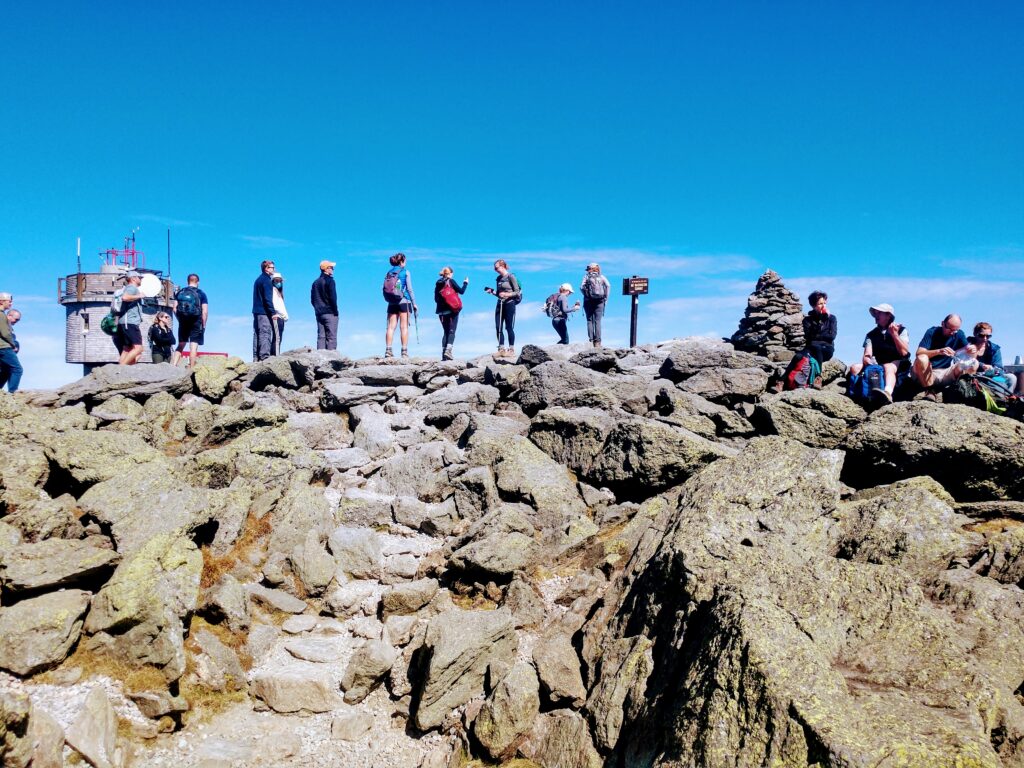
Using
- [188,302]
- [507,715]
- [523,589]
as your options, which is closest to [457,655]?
[507,715]

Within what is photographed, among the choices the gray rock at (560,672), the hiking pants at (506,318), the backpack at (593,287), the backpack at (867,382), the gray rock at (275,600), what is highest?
the backpack at (593,287)

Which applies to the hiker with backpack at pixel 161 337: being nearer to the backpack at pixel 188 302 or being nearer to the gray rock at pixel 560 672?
the backpack at pixel 188 302

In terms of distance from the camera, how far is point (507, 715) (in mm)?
10031

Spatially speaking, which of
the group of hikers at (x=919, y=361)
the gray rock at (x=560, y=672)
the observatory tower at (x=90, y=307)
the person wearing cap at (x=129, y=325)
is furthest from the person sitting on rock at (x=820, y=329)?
the observatory tower at (x=90, y=307)

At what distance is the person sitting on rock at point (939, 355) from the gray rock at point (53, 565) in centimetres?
1915

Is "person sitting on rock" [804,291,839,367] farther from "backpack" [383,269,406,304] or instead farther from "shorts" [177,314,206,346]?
"shorts" [177,314,206,346]

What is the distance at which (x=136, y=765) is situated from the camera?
31.8 feet

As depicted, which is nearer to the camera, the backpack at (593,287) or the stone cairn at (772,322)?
the backpack at (593,287)

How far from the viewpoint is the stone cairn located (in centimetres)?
2777

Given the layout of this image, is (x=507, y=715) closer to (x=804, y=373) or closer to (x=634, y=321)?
(x=804, y=373)

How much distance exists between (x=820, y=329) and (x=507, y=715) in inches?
588

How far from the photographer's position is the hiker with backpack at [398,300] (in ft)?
78.5

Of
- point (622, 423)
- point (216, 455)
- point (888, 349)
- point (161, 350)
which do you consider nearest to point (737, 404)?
point (888, 349)

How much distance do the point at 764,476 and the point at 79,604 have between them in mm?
12147
